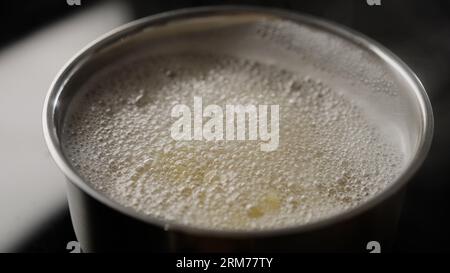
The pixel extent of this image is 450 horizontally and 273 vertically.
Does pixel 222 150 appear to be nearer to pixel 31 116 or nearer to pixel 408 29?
pixel 31 116

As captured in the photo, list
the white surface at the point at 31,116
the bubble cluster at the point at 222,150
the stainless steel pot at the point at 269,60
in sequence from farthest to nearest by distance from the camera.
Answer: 1. the white surface at the point at 31,116
2. the bubble cluster at the point at 222,150
3. the stainless steel pot at the point at 269,60

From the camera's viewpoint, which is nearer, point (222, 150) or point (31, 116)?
point (222, 150)

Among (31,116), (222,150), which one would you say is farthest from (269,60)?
(31,116)

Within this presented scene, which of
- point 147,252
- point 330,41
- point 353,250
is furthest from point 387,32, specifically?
point 147,252

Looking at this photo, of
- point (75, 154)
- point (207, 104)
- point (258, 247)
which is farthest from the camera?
point (207, 104)

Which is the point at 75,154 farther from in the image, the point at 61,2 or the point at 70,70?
the point at 61,2
